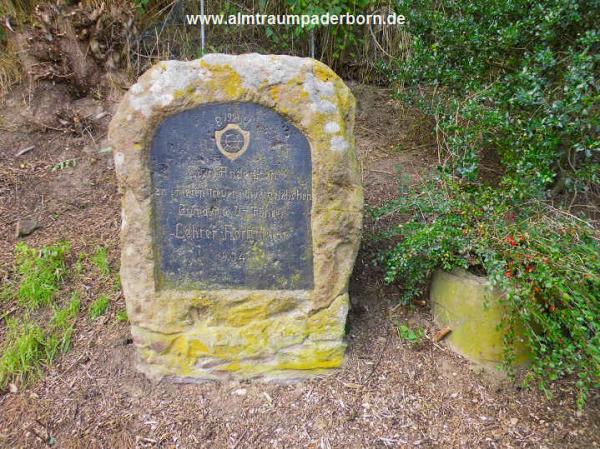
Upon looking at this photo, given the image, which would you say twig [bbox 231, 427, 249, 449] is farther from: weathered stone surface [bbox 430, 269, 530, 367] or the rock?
the rock

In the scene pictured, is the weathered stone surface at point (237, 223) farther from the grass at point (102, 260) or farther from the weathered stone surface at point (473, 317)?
the grass at point (102, 260)

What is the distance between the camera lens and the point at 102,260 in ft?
9.48

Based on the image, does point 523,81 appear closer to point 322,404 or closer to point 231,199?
point 231,199

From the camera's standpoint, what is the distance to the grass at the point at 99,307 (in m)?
2.61

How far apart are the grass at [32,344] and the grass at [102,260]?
0.87ft

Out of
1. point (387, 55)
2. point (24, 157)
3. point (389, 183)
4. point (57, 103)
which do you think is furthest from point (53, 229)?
point (387, 55)

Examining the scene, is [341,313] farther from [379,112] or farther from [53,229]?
[379,112]

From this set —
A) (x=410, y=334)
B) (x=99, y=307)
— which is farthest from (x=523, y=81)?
(x=99, y=307)

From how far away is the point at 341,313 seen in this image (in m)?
2.18

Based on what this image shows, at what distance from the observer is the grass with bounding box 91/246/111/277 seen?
2.86 metres

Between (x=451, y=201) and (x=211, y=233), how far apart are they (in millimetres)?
1198

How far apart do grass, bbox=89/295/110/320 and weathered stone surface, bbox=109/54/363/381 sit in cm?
54

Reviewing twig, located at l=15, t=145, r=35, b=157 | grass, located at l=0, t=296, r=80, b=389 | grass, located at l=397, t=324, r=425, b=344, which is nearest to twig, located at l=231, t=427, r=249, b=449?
grass, located at l=397, t=324, r=425, b=344

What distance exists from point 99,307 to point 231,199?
46.0 inches
